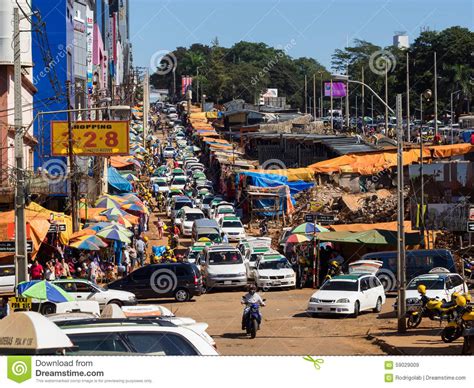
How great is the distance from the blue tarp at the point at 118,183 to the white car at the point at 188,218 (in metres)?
5.35

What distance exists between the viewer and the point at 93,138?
138 feet

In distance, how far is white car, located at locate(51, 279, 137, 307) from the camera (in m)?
30.2

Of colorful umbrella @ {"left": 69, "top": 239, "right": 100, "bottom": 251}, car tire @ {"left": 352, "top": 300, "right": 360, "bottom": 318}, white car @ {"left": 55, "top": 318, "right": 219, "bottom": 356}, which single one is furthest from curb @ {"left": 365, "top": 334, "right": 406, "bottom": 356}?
colorful umbrella @ {"left": 69, "top": 239, "right": 100, "bottom": 251}

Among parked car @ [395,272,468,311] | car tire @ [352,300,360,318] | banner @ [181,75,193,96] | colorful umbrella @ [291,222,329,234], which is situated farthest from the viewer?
banner @ [181,75,193,96]

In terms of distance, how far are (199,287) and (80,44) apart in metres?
36.3

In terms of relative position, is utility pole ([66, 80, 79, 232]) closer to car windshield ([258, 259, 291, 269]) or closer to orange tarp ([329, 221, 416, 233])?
car windshield ([258, 259, 291, 269])

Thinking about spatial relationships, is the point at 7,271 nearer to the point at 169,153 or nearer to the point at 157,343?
the point at 157,343

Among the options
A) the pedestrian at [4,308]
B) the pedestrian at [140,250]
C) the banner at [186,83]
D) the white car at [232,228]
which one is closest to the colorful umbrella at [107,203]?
the pedestrian at [140,250]

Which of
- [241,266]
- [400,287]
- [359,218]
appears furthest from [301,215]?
[400,287]

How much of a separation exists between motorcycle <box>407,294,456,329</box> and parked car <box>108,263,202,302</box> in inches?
361

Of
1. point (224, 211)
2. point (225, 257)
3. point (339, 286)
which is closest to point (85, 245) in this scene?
point (225, 257)

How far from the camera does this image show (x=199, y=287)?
110ft

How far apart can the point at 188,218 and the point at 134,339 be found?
149ft

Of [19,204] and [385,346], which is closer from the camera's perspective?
[385,346]
